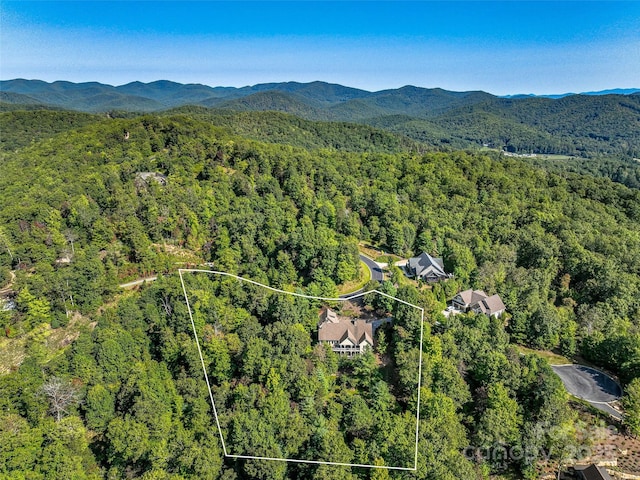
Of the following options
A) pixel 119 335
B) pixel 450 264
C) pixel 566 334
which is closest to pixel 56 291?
pixel 119 335

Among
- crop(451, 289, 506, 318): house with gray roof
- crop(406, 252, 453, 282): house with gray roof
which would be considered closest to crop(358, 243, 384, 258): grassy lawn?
crop(406, 252, 453, 282): house with gray roof

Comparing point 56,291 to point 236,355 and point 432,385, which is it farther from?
point 432,385

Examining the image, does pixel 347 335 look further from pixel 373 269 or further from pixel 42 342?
pixel 42 342

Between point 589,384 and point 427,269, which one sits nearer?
point 589,384

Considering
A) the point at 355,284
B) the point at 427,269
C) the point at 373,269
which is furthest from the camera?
the point at 373,269

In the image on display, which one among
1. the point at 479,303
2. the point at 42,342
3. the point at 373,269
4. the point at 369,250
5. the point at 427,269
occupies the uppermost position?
the point at 427,269

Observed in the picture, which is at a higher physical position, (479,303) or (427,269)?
(427,269)

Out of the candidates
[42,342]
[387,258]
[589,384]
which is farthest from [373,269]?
[42,342]
